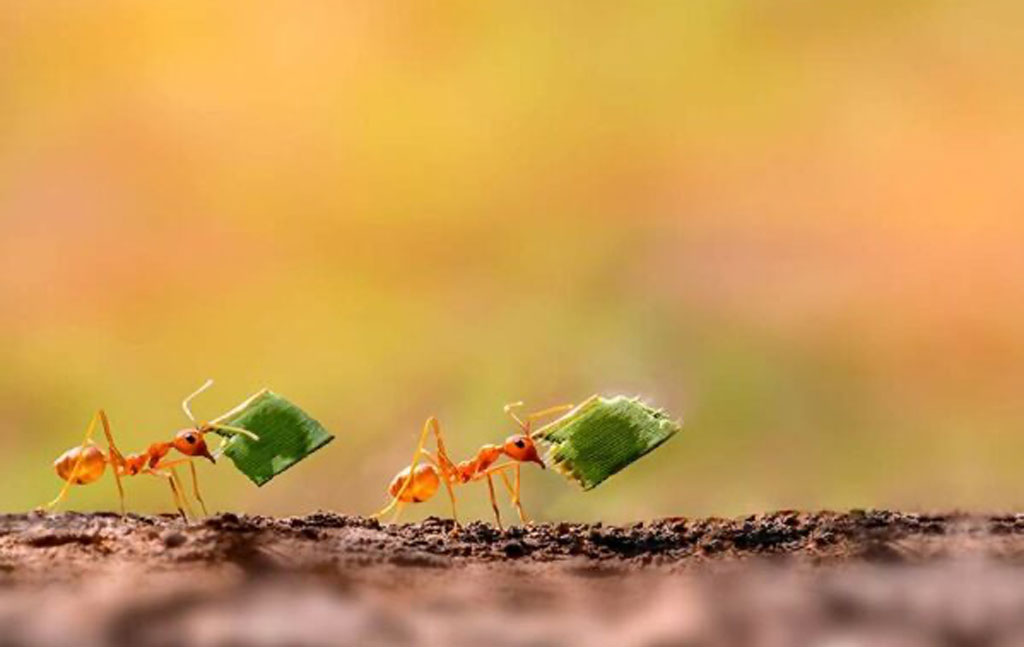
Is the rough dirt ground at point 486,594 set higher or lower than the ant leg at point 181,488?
lower

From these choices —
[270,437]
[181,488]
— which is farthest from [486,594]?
[181,488]

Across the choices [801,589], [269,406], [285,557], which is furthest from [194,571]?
[269,406]

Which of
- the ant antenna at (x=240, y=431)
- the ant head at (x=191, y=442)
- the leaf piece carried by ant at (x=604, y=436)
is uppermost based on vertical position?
the ant head at (x=191, y=442)

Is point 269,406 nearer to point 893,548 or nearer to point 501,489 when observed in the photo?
point 501,489

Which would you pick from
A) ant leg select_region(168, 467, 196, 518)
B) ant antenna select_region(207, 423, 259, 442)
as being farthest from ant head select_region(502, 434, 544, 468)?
ant leg select_region(168, 467, 196, 518)

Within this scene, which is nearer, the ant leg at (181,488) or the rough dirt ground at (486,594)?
the rough dirt ground at (486,594)

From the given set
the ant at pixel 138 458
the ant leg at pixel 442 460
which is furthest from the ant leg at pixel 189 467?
the ant leg at pixel 442 460

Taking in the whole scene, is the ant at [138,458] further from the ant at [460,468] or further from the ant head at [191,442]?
the ant at [460,468]

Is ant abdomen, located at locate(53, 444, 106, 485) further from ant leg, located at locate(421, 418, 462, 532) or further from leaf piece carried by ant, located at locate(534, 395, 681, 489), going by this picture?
leaf piece carried by ant, located at locate(534, 395, 681, 489)
